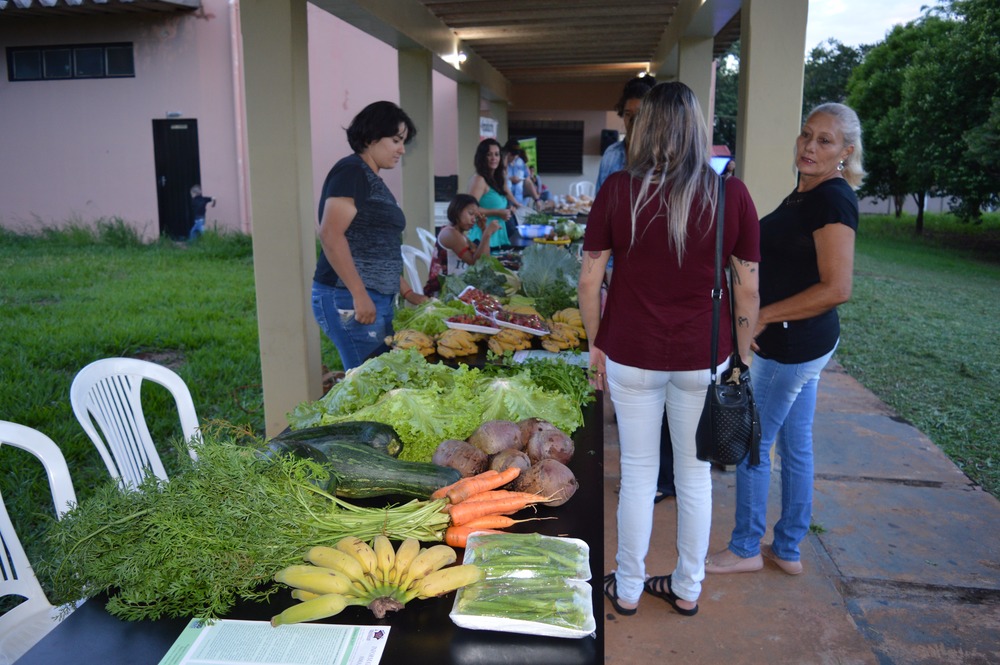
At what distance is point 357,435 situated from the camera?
2.50 meters

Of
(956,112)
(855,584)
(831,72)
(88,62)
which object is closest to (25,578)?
(855,584)

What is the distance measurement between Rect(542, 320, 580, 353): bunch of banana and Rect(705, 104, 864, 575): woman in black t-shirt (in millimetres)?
986

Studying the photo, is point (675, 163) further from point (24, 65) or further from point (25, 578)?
point (24, 65)

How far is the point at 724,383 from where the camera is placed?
9.73ft

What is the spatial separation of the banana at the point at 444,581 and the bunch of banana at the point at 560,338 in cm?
231

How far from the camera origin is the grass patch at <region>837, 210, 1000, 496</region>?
20.1ft

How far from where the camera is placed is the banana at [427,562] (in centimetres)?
181

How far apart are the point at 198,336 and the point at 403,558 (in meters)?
7.36

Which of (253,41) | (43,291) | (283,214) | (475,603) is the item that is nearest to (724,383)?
(475,603)

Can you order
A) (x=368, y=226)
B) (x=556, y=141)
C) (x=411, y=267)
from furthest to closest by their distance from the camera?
(x=556, y=141) → (x=411, y=267) → (x=368, y=226)

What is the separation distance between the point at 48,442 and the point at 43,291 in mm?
9425

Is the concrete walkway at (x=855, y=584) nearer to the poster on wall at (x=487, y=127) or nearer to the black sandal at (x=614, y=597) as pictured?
the black sandal at (x=614, y=597)

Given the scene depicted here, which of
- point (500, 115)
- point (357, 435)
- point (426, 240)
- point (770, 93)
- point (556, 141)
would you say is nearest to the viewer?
point (357, 435)

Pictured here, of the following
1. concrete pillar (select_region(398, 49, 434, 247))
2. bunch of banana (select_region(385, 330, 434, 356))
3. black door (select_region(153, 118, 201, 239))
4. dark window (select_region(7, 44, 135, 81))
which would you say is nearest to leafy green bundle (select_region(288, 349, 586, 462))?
bunch of banana (select_region(385, 330, 434, 356))
